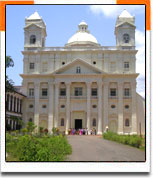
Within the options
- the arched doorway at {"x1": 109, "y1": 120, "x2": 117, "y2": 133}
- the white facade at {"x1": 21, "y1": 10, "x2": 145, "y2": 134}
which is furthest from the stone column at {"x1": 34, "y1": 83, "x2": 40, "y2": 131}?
the arched doorway at {"x1": 109, "y1": 120, "x2": 117, "y2": 133}

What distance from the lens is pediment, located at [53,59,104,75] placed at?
48.5m

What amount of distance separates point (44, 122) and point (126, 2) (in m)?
38.2

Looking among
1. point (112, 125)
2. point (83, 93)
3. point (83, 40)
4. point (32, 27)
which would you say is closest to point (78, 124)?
point (83, 93)

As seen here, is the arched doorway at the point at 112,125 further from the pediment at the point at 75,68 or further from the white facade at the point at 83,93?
the pediment at the point at 75,68

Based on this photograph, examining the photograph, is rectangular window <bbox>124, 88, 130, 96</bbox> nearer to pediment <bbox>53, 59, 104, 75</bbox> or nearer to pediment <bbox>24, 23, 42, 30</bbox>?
pediment <bbox>53, 59, 104, 75</bbox>

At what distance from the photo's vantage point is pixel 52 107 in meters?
48.2

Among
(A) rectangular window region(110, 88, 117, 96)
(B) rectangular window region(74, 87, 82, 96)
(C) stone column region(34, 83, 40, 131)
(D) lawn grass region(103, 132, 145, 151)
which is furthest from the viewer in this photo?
(A) rectangular window region(110, 88, 117, 96)

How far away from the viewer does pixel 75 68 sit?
4884cm

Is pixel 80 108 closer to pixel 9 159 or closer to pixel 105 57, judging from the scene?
pixel 105 57

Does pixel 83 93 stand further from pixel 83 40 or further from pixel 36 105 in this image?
pixel 83 40

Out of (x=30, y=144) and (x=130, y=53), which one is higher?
(x=130, y=53)

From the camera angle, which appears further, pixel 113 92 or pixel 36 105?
pixel 113 92

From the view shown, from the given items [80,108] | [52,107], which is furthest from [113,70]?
[52,107]

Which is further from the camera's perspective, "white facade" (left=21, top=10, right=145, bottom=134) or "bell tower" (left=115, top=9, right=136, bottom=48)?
"bell tower" (left=115, top=9, right=136, bottom=48)
